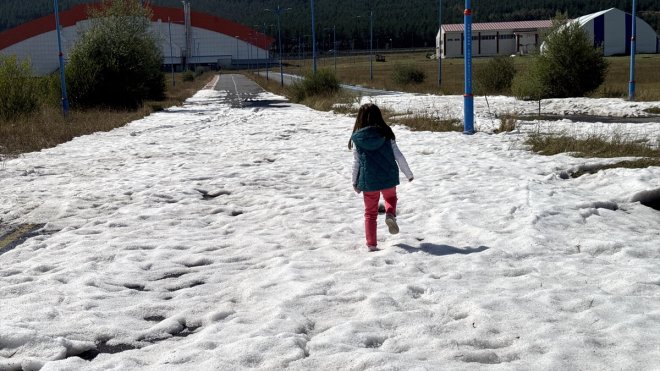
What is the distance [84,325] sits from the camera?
4840mm

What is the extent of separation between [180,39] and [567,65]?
132 meters

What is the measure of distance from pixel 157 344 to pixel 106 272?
6.43 ft

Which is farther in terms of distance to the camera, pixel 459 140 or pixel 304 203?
pixel 459 140

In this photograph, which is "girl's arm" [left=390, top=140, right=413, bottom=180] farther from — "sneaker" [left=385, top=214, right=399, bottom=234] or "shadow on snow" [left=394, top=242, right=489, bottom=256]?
"shadow on snow" [left=394, top=242, right=489, bottom=256]

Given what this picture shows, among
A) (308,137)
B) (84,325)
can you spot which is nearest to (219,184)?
(84,325)

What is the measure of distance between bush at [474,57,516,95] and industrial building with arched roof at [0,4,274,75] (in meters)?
92.4

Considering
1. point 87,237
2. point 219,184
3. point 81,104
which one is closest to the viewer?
point 87,237

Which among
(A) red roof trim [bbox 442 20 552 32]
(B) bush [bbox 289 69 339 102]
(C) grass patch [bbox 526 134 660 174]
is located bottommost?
(C) grass patch [bbox 526 134 660 174]

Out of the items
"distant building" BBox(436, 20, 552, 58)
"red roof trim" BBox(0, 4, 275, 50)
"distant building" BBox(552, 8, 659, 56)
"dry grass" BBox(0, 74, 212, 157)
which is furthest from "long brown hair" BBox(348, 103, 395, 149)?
"distant building" BBox(436, 20, 552, 58)

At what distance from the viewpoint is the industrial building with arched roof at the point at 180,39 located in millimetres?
140375

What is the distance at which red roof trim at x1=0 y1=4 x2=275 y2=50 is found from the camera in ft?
455

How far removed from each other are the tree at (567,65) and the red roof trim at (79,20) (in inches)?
4059

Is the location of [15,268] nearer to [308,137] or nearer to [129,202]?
[129,202]

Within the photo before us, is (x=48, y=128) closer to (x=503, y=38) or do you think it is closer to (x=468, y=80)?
(x=468, y=80)
